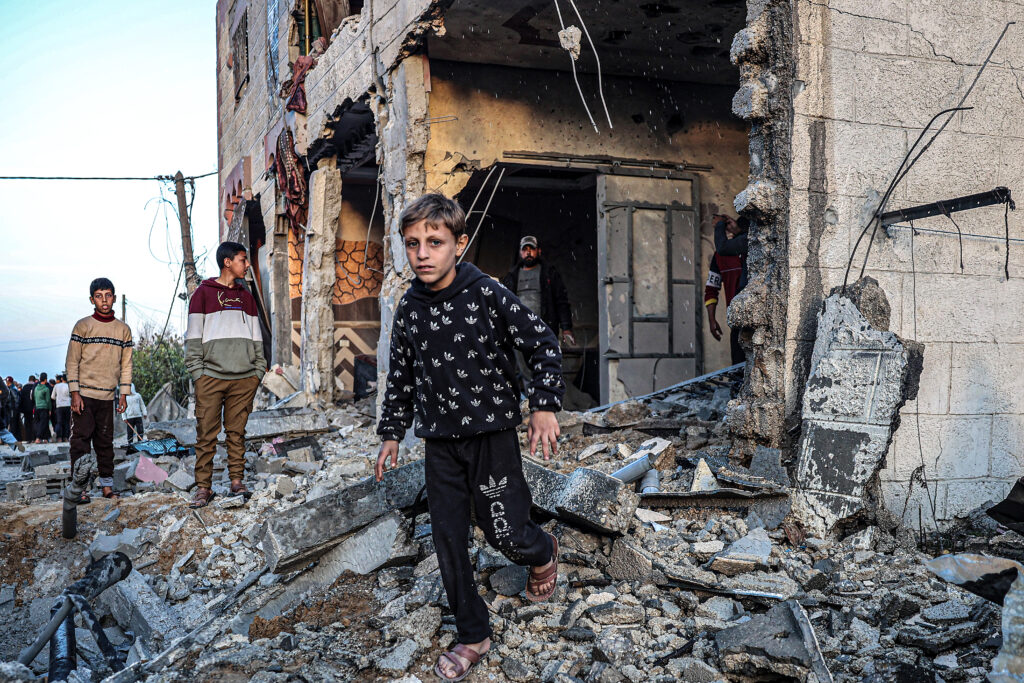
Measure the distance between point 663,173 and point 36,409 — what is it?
14664mm

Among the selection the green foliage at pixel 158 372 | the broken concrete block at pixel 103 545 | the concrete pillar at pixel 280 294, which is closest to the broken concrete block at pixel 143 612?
the broken concrete block at pixel 103 545

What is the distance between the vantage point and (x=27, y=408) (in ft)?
57.3

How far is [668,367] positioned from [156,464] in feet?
17.4

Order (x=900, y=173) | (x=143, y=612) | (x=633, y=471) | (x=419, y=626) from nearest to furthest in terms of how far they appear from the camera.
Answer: (x=419, y=626)
(x=143, y=612)
(x=900, y=173)
(x=633, y=471)

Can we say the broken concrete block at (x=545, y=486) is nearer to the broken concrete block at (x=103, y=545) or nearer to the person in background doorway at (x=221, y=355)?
the person in background doorway at (x=221, y=355)

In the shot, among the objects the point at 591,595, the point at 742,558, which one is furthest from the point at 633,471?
the point at 591,595

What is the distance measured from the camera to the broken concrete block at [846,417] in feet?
13.1

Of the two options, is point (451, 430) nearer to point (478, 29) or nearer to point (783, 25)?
point (783, 25)

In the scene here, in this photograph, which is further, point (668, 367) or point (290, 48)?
point (290, 48)

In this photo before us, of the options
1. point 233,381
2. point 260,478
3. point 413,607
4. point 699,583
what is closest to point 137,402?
point 260,478

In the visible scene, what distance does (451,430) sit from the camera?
2818 mm

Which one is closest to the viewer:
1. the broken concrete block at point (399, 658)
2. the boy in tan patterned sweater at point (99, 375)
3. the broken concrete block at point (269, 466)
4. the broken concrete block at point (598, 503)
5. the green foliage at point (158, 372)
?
the broken concrete block at point (399, 658)

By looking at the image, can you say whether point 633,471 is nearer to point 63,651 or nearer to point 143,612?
point 143,612

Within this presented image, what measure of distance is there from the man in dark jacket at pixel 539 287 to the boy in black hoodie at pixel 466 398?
5350 millimetres
